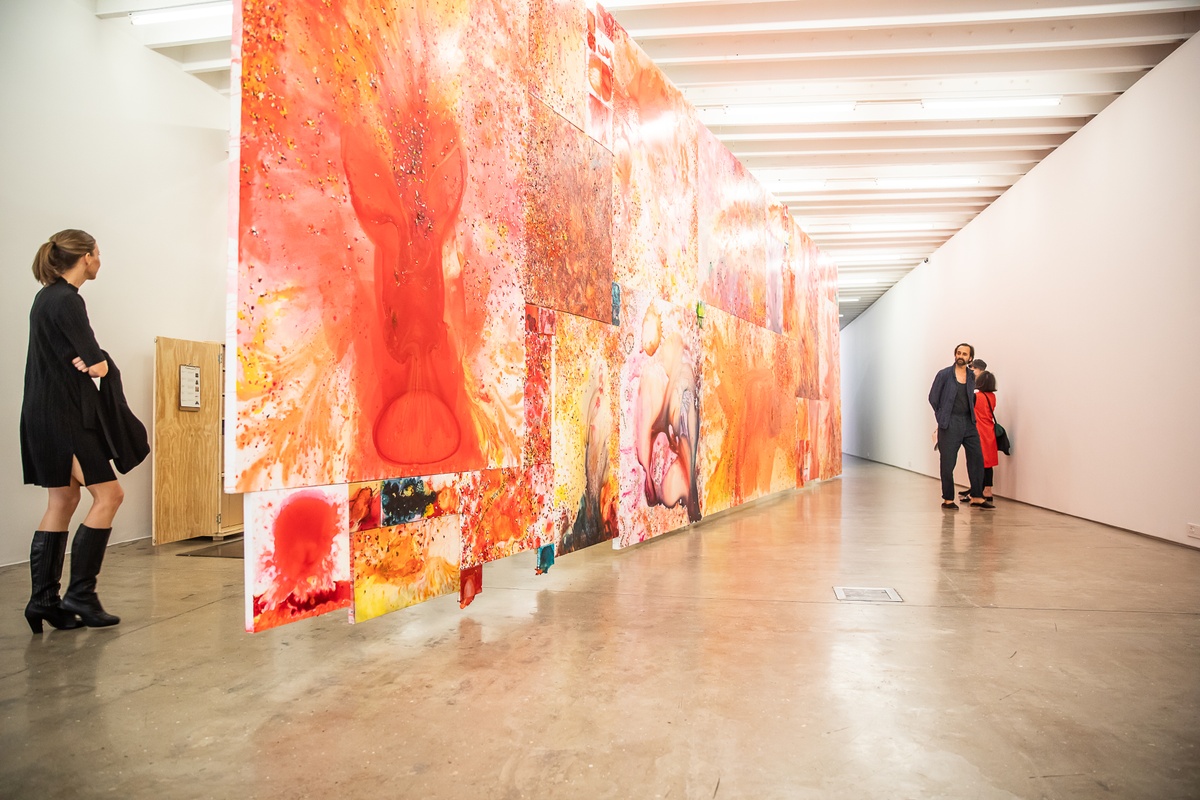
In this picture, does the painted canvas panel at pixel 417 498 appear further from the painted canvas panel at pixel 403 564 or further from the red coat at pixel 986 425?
the red coat at pixel 986 425

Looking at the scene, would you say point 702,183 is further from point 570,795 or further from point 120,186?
point 570,795

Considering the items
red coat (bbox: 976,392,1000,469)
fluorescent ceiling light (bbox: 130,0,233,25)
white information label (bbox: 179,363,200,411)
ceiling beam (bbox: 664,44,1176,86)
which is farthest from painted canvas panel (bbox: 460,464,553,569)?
red coat (bbox: 976,392,1000,469)

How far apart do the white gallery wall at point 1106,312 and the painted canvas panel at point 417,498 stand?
5036mm

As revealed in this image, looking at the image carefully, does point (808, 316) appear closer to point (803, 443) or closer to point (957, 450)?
point (803, 443)

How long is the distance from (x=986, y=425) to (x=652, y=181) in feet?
16.5

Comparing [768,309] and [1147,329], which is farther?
[768,309]

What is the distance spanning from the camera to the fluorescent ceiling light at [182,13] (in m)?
5.33

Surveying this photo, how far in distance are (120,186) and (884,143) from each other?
705cm

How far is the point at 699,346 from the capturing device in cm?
620

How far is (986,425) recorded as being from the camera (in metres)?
8.18

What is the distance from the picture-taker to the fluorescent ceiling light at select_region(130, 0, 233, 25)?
5.33 m

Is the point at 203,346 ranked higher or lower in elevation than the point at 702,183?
lower

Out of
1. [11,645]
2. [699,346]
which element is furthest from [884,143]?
[11,645]

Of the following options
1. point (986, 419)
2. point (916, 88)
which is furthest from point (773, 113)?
point (986, 419)
